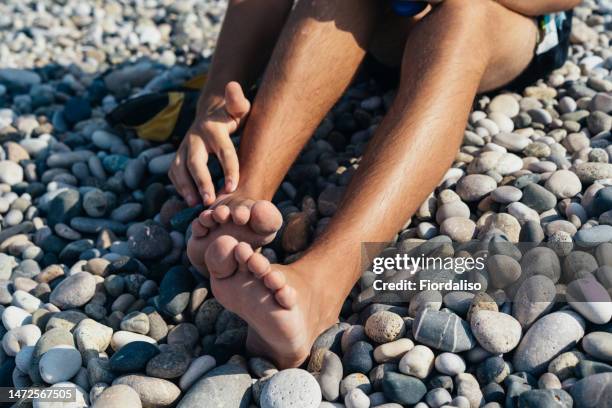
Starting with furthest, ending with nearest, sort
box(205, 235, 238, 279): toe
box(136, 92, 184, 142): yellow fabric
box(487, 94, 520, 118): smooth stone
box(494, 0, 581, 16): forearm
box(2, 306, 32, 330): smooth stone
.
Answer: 1. box(136, 92, 184, 142): yellow fabric
2. box(487, 94, 520, 118): smooth stone
3. box(494, 0, 581, 16): forearm
4. box(2, 306, 32, 330): smooth stone
5. box(205, 235, 238, 279): toe

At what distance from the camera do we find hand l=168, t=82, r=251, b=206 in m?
1.91

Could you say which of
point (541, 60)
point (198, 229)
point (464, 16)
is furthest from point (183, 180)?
point (541, 60)

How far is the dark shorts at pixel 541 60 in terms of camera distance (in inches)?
91.5

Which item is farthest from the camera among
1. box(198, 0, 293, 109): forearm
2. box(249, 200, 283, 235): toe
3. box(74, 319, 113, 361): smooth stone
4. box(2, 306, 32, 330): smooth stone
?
box(198, 0, 293, 109): forearm

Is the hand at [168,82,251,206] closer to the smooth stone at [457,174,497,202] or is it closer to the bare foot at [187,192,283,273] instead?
the bare foot at [187,192,283,273]

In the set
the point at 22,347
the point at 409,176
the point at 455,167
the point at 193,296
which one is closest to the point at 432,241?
the point at 409,176

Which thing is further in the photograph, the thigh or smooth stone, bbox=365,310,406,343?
the thigh

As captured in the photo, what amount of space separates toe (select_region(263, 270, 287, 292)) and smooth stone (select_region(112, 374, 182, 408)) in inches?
14.7

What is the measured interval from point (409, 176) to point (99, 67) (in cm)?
223

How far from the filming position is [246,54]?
2.25 m

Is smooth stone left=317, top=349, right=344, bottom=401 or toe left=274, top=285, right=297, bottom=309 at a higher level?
toe left=274, top=285, right=297, bottom=309

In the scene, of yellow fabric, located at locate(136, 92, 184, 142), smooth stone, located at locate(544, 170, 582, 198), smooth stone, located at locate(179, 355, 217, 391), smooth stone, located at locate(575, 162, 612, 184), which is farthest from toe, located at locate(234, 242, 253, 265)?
yellow fabric, located at locate(136, 92, 184, 142)

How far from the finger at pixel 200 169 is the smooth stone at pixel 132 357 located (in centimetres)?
43

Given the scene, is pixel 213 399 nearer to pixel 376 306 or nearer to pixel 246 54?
pixel 376 306
